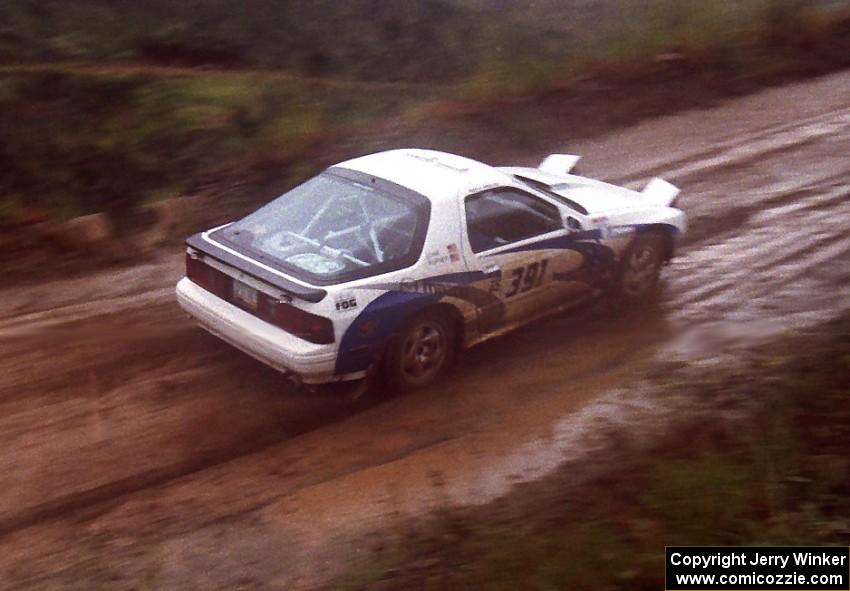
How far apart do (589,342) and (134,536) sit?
3992 millimetres

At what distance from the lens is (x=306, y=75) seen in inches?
623

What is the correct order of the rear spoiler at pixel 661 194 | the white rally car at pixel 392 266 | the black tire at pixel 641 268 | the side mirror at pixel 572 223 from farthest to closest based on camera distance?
the rear spoiler at pixel 661 194 → the black tire at pixel 641 268 → the side mirror at pixel 572 223 → the white rally car at pixel 392 266

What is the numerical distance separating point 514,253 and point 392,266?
112 cm

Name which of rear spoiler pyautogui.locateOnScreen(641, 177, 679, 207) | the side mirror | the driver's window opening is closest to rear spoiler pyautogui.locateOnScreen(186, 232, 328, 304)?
the driver's window opening

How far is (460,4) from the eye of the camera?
1778cm

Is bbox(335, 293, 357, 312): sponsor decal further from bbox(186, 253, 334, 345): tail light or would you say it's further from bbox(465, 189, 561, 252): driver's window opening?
bbox(465, 189, 561, 252): driver's window opening

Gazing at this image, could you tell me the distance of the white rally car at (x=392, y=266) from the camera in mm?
7016

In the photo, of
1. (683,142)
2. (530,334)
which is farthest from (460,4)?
(530,334)

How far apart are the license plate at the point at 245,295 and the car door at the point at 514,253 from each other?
1.51 metres

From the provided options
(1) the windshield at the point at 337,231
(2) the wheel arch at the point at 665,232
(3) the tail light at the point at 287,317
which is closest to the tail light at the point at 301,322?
(3) the tail light at the point at 287,317

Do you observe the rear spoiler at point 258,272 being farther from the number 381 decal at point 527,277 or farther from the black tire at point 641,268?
the black tire at point 641,268

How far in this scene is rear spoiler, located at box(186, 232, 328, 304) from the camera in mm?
6850

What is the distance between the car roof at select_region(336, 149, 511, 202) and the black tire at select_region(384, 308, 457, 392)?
865mm

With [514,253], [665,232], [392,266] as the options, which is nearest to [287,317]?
[392,266]
